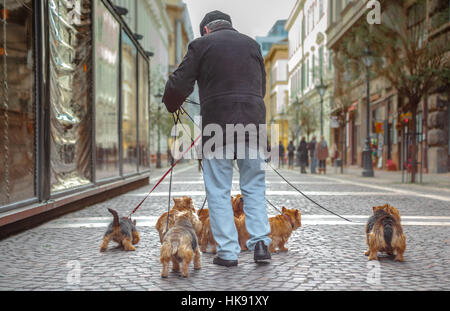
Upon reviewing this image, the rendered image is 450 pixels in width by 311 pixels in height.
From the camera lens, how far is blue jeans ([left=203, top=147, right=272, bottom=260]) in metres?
4.60

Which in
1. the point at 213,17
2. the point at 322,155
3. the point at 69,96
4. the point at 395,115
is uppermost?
the point at 395,115

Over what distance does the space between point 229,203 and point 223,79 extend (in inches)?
39.4

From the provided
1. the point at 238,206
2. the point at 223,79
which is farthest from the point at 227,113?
the point at 238,206

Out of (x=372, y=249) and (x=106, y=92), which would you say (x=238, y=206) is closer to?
(x=372, y=249)

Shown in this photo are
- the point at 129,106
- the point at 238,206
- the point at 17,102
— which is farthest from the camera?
the point at 129,106

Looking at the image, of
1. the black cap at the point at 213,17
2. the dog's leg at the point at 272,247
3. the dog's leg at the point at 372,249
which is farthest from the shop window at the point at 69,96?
the dog's leg at the point at 372,249

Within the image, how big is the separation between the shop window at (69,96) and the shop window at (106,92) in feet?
1.32

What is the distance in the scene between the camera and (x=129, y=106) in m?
13.9

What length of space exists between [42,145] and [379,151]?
2421 cm

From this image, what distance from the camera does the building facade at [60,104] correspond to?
718 cm

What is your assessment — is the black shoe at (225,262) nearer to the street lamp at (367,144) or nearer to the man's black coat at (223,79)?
the man's black coat at (223,79)

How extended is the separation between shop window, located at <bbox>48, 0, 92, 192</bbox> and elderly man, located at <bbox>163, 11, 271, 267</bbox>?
368 centimetres

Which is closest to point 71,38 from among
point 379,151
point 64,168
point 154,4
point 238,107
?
point 64,168
